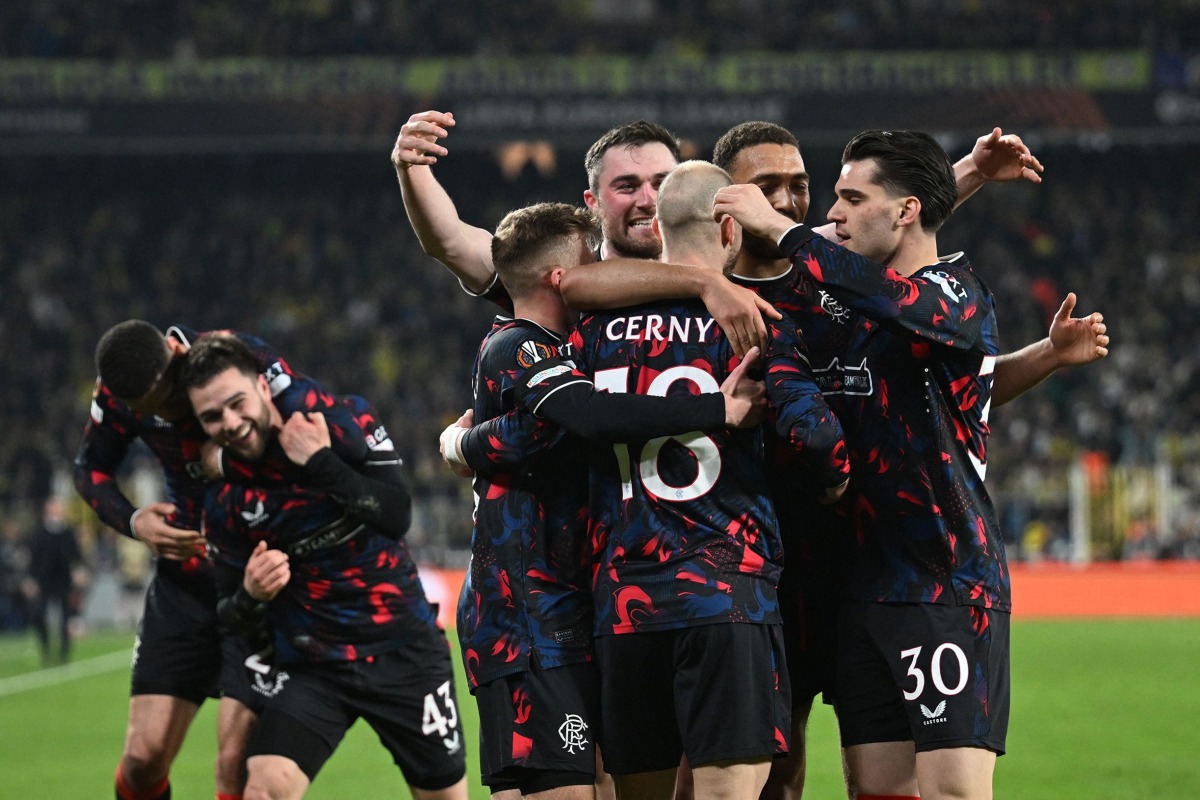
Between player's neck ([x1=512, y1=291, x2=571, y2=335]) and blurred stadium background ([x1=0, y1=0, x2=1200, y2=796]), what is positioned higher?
blurred stadium background ([x1=0, y1=0, x2=1200, y2=796])

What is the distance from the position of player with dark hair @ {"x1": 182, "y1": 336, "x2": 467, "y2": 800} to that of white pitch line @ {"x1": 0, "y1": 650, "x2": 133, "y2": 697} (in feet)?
31.9

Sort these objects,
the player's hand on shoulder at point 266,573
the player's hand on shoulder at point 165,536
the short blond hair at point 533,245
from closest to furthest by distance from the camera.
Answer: the short blond hair at point 533,245 < the player's hand on shoulder at point 266,573 < the player's hand on shoulder at point 165,536

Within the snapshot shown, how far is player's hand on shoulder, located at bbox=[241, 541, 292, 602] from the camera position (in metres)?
5.31

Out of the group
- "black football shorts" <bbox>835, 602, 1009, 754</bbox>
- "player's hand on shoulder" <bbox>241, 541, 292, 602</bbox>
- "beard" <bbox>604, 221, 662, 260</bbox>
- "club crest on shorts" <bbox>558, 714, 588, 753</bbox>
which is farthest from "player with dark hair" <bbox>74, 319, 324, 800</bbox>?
"black football shorts" <bbox>835, 602, 1009, 754</bbox>

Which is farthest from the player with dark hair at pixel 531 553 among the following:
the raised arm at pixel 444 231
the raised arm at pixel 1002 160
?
the raised arm at pixel 1002 160

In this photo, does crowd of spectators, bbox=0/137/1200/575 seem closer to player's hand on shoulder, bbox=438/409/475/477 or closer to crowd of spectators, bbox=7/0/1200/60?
crowd of spectators, bbox=7/0/1200/60

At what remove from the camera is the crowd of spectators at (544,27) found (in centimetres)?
2698

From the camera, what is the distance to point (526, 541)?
433 cm

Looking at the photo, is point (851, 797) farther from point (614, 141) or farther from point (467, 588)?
point (614, 141)

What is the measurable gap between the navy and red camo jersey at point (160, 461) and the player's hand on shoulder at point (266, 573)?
27.9 inches

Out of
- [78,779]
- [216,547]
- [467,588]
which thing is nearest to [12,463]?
[78,779]

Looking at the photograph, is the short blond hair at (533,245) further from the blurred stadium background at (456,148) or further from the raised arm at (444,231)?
the blurred stadium background at (456,148)

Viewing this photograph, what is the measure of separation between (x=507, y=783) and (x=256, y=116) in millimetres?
23605

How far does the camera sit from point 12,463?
2303cm
